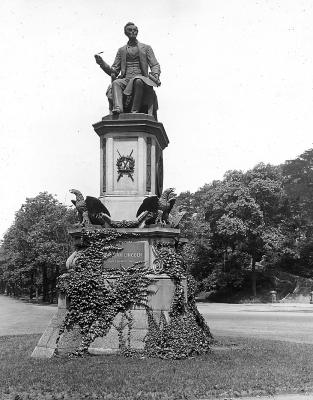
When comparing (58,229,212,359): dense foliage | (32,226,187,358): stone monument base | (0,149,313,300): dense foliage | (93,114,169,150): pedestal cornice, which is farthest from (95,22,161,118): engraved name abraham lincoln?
(0,149,313,300): dense foliage

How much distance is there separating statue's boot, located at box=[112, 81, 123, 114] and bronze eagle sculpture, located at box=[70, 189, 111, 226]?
82.7 inches

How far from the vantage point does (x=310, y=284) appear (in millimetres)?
43875

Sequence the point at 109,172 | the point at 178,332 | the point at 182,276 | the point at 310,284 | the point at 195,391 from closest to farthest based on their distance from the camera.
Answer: the point at 195,391 < the point at 178,332 < the point at 182,276 < the point at 109,172 < the point at 310,284

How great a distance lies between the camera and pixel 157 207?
11828 mm

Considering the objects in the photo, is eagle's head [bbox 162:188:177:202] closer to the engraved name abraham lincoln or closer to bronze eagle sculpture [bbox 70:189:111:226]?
bronze eagle sculpture [bbox 70:189:111:226]

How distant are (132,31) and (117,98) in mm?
1735

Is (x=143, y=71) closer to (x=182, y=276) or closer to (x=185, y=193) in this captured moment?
(x=182, y=276)

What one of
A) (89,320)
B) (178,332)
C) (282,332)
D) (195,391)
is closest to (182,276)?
(178,332)

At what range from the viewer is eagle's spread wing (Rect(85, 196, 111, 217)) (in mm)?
11828

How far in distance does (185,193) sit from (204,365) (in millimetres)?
49303

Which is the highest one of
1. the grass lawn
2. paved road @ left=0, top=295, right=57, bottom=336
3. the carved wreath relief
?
the carved wreath relief

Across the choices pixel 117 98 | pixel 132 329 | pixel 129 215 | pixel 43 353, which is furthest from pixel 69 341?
pixel 117 98

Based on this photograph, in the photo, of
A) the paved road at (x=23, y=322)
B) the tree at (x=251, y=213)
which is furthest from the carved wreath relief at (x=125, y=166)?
the tree at (x=251, y=213)

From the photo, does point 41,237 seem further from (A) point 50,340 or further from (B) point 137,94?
(A) point 50,340
